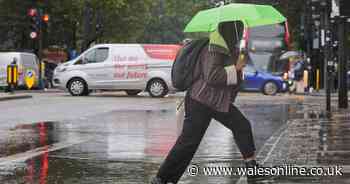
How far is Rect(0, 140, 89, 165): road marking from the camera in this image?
1035cm

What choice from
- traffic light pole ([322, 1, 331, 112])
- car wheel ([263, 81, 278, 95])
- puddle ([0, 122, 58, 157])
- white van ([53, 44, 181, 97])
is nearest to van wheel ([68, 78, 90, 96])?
white van ([53, 44, 181, 97])

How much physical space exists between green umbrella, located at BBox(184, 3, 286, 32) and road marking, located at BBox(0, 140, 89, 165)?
10.0ft

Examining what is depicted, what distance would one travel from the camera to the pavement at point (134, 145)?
350 inches

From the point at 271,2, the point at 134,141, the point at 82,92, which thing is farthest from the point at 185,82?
the point at 271,2

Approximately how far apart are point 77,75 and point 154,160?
70.7 feet

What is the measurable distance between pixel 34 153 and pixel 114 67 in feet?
67.0

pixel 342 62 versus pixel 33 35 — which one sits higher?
pixel 33 35

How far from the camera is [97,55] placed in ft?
104

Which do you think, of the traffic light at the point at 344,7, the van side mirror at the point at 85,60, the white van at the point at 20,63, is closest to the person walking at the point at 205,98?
the traffic light at the point at 344,7

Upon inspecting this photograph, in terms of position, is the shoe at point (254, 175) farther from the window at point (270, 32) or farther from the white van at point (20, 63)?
the window at point (270, 32)

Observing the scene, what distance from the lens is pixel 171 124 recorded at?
54.2ft

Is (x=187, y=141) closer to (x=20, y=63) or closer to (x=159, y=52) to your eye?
(x=159, y=52)

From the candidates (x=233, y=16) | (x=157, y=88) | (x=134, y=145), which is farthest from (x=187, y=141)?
(x=157, y=88)

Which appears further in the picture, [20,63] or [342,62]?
[20,63]
